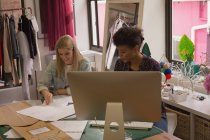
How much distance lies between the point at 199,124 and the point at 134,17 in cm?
145

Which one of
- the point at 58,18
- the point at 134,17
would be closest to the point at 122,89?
the point at 134,17

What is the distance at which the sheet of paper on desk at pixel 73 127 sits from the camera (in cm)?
167

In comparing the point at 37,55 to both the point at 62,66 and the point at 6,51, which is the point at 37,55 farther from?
the point at 62,66

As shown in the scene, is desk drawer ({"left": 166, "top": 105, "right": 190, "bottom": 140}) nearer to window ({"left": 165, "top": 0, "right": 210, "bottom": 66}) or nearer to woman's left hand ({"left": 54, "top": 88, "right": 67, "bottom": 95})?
window ({"left": 165, "top": 0, "right": 210, "bottom": 66})

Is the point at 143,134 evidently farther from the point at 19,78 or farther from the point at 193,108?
the point at 19,78

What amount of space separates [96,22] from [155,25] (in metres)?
1.38

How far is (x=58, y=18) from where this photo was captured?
4.04m

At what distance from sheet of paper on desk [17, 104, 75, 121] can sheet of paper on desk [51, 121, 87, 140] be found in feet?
0.30

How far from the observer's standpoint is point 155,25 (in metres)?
3.30

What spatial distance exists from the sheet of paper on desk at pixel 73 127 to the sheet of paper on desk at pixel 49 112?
3.6 inches

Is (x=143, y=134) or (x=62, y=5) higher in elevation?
(x=62, y=5)

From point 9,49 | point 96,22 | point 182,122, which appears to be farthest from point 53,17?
point 182,122

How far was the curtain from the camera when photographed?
13.3ft

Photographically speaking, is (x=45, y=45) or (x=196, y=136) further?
(x=45, y=45)
